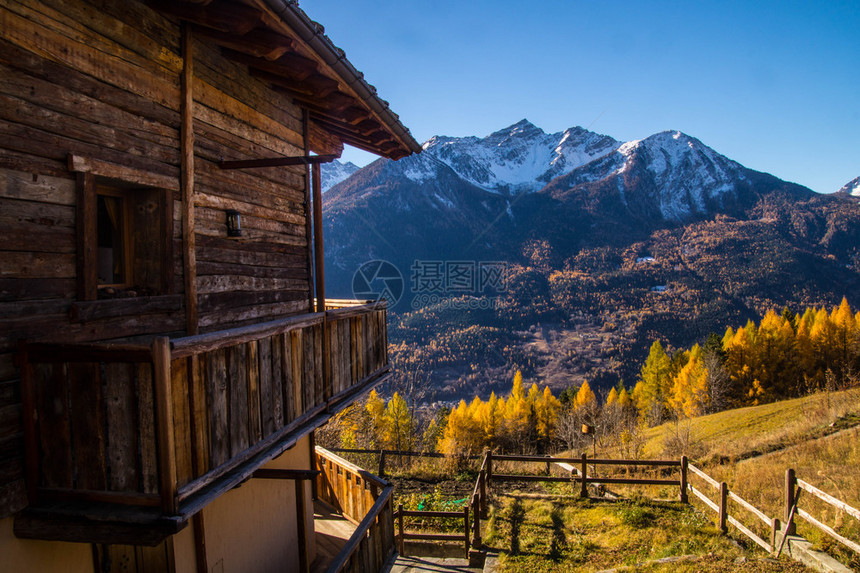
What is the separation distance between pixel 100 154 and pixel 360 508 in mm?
6701

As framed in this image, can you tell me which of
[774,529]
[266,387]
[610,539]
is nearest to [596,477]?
[610,539]

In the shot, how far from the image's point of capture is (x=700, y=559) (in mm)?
7387

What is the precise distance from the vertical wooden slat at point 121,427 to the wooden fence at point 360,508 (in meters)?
2.47

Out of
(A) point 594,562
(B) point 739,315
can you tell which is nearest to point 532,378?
(B) point 739,315

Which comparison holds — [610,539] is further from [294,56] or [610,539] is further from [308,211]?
[294,56]

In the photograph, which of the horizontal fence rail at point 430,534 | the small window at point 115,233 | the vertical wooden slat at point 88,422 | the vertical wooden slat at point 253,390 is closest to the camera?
the vertical wooden slat at point 88,422

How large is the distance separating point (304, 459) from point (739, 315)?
556ft

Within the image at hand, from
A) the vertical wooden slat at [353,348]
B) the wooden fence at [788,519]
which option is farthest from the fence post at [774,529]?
the vertical wooden slat at [353,348]

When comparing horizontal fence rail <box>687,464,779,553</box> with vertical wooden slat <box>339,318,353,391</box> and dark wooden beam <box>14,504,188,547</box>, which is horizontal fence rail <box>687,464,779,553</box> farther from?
dark wooden beam <box>14,504,188,547</box>

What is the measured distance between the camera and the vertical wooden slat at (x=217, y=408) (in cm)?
325

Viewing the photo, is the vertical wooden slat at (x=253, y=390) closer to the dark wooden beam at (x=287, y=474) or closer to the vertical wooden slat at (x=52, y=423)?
the dark wooden beam at (x=287, y=474)

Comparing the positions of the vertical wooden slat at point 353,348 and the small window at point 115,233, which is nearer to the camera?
the small window at point 115,233

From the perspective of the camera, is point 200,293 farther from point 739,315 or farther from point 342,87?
point 739,315

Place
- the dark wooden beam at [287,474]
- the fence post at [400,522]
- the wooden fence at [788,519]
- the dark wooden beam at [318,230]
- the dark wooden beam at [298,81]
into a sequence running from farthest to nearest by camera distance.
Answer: the fence post at [400,522] < the wooden fence at [788,519] < the dark wooden beam at [318,230] < the dark wooden beam at [298,81] < the dark wooden beam at [287,474]
